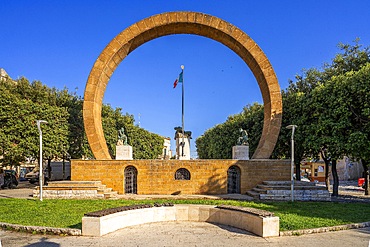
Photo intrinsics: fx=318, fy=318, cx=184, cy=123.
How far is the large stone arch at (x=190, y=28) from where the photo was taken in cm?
2125

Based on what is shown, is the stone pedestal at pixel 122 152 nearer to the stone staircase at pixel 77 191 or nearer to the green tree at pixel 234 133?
the stone staircase at pixel 77 191

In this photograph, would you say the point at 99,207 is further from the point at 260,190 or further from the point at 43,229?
the point at 260,190

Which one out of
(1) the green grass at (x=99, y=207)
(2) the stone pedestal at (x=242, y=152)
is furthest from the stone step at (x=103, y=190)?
(2) the stone pedestal at (x=242, y=152)

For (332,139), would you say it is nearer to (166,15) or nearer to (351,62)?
(351,62)

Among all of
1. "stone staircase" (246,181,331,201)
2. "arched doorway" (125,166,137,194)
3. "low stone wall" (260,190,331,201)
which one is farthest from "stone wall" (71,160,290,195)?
"low stone wall" (260,190,331,201)

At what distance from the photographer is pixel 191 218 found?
11633mm

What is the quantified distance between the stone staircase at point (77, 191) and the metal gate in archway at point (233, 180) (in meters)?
7.03

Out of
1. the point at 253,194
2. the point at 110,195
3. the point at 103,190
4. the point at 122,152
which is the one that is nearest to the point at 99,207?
the point at 110,195

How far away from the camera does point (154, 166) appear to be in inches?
778

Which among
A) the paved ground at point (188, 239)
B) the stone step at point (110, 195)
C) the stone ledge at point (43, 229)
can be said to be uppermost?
the stone ledge at point (43, 229)

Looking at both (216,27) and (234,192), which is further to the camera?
(216,27)

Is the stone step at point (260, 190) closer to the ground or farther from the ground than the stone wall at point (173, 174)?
closer to the ground

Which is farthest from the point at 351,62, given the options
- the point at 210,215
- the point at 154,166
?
the point at 210,215

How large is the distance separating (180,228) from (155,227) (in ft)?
2.77
